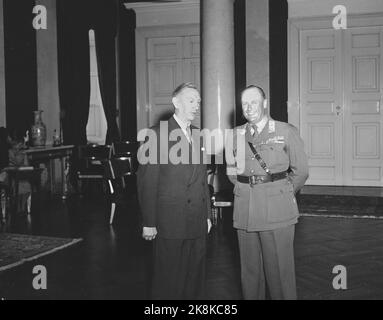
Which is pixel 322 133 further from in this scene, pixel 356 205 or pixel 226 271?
pixel 226 271

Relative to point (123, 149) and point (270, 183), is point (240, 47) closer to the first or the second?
point (123, 149)

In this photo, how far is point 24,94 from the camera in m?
7.97

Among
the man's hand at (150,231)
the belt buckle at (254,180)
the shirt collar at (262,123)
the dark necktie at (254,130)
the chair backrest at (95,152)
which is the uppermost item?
the shirt collar at (262,123)

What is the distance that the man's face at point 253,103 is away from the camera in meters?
2.83

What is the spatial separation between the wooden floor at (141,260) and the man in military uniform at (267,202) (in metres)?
0.73

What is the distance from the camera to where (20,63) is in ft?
25.9

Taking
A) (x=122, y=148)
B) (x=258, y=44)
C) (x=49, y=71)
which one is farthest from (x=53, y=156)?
(x=258, y=44)

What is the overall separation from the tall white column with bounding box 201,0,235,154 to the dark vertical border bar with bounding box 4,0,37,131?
2.84 metres

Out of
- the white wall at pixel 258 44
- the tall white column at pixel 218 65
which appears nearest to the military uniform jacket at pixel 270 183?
the tall white column at pixel 218 65

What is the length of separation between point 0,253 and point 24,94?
3.73 meters

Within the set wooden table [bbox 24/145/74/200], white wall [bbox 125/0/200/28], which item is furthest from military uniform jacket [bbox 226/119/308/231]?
white wall [bbox 125/0/200/28]

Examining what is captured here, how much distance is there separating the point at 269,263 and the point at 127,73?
6970 mm

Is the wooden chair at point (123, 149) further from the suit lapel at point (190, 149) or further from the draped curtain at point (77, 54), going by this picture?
the suit lapel at point (190, 149)
